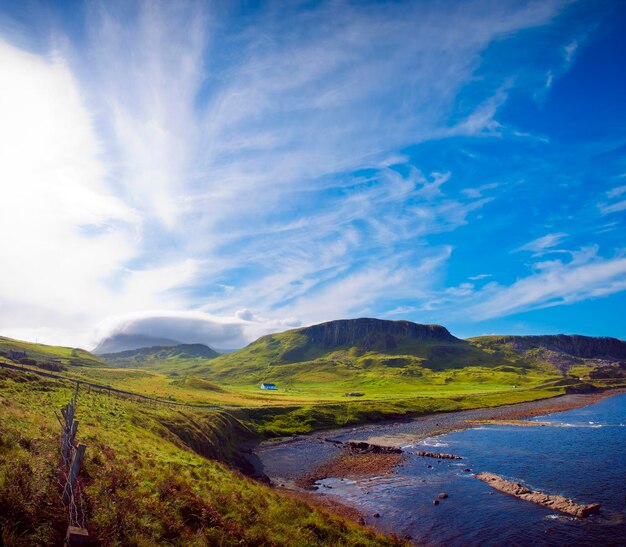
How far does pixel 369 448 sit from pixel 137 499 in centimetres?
6840

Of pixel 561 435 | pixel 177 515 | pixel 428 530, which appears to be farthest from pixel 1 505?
pixel 561 435

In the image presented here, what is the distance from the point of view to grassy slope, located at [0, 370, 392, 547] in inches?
654

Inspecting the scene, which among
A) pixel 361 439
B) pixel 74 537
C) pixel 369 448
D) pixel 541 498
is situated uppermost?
pixel 74 537

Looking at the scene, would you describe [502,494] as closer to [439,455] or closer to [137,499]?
[439,455]

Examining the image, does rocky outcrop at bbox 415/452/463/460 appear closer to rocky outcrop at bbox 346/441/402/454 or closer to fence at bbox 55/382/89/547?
rocky outcrop at bbox 346/441/402/454

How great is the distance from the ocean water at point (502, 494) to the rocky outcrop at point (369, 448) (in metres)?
4.79

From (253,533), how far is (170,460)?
47.6 feet

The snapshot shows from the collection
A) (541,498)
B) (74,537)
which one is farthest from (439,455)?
(74,537)

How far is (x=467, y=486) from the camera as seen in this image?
5275 cm

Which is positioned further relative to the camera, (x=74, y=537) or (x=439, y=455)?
(x=439, y=455)

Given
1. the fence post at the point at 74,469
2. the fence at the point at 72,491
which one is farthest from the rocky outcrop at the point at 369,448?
the fence post at the point at 74,469

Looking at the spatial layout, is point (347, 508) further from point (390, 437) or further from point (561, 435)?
point (561, 435)

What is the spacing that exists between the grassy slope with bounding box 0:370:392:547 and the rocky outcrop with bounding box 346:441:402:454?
1812 inches

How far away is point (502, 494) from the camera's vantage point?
48.7 meters
